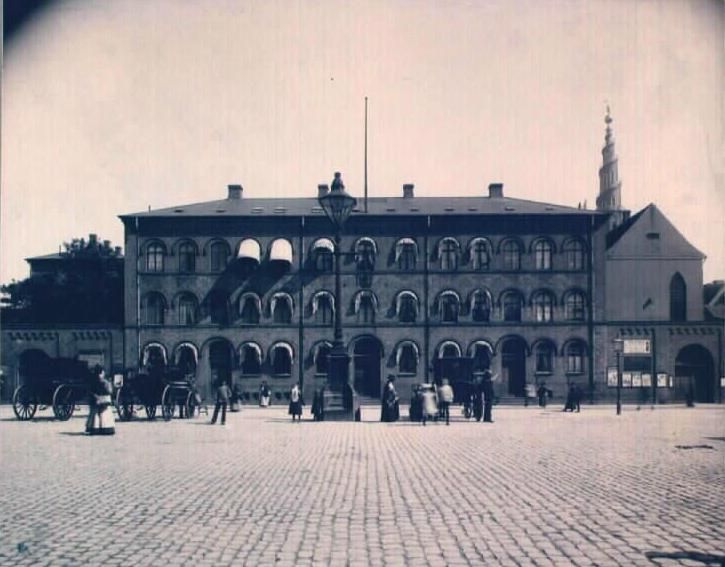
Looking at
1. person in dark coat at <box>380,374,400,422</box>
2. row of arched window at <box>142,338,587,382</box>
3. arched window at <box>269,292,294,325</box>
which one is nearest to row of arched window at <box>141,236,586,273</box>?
arched window at <box>269,292,294,325</box>

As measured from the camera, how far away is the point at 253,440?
1836 centimetres

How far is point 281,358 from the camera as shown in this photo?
40.6 m

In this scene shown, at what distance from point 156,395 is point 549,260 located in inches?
934

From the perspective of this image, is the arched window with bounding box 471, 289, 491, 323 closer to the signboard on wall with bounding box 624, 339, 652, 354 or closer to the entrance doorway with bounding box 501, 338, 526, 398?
the entrance doorway with bounding box 501, 338, 526, 398

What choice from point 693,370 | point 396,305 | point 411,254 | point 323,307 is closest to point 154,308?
point 323,307

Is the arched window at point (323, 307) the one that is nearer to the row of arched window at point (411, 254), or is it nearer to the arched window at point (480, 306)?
the row of arched window at point (411, 254)

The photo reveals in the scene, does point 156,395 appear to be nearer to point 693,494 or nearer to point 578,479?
point 578,479

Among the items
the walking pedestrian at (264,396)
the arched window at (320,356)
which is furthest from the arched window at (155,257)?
the arched window at (320,356)

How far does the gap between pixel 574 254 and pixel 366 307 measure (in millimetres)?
11256

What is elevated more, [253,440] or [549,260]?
[549,260]

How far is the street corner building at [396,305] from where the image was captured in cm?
4044

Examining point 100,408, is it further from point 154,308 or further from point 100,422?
point 154,308

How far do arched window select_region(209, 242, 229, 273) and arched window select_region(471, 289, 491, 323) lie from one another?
42.4 feet

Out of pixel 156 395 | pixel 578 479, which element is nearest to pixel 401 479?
pixel 578 479
